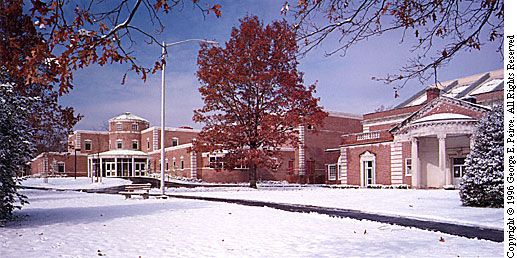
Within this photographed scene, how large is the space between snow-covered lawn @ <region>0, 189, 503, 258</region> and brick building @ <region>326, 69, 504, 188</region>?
20.1 m

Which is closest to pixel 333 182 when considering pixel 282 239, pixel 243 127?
pixel 243 127

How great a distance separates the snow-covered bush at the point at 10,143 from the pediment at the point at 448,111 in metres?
27.1

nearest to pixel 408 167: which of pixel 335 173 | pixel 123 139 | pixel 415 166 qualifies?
pixel 415 166

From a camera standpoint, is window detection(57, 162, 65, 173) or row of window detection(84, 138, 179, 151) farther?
window detection(57, 162, 65, 173)

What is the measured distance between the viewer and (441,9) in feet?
23.7

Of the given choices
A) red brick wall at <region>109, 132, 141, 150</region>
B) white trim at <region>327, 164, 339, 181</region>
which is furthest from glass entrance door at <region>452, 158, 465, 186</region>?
red brick wall at <region>109, 132, 141, 150</region>

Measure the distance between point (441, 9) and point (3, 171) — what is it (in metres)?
10.9

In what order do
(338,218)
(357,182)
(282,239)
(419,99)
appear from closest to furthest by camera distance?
1. (282,239)
2. (338,218)
3. (357,182)
4. (419,99)

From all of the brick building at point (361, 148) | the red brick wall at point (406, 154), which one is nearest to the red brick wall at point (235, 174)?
the brick building at point (361, 148)

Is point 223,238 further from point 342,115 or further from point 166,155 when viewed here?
point 166,155

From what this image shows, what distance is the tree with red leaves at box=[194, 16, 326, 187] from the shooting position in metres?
28.9

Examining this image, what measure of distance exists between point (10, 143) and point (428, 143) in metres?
29.4

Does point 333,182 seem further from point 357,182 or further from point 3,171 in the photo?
point 3,171

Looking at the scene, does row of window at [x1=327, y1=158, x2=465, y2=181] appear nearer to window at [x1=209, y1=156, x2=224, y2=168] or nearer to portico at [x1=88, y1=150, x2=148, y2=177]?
window at [x1=209, y1=156, x2=224, y2=168]
